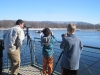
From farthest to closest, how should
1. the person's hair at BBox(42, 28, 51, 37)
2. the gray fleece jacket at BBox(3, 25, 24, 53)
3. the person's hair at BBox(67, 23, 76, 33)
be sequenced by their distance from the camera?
the person's hair at BBox(42, 28, 51, 37) < the gray fleece jacket at BBox(3, 25, 24, 53) < the person's hair at BBox(67, 23, 76, 33)

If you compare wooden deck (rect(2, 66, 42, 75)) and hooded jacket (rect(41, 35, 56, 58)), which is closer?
hooded jacket (rect(41, 35, 56, 58))

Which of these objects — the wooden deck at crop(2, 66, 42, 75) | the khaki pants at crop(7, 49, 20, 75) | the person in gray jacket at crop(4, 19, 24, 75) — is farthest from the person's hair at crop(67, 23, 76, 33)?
the wooden deck at crop(2, 66, 42, 75)

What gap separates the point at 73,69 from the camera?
2941 mm

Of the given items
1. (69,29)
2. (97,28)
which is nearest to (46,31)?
(69,29)

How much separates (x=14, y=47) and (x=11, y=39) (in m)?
0.19

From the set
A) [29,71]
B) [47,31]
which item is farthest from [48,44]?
[29,71]

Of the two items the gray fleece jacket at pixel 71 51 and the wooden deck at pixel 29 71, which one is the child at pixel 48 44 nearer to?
the wooden deck at pixel 29 71

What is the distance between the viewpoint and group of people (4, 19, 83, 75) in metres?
2.90

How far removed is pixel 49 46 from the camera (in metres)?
4.04

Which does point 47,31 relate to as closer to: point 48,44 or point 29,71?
point 48,44

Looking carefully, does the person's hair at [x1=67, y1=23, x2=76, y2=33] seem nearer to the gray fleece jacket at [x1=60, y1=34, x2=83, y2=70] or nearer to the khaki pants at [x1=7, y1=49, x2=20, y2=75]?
the gray fleece jacket at [x1=60, y1=34, x2=83, y2=70]

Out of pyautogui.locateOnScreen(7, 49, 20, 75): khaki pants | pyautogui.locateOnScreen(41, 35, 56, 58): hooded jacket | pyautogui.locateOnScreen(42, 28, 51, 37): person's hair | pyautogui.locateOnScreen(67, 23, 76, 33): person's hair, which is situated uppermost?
pyautogui.locateOnScreen(67, 23, 76, 33): person's hair

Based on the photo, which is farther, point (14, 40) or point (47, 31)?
point (47, 31)

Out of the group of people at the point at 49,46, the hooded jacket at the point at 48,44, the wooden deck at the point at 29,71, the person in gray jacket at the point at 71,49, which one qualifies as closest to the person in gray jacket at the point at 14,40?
the group of people at the point at 49,46
